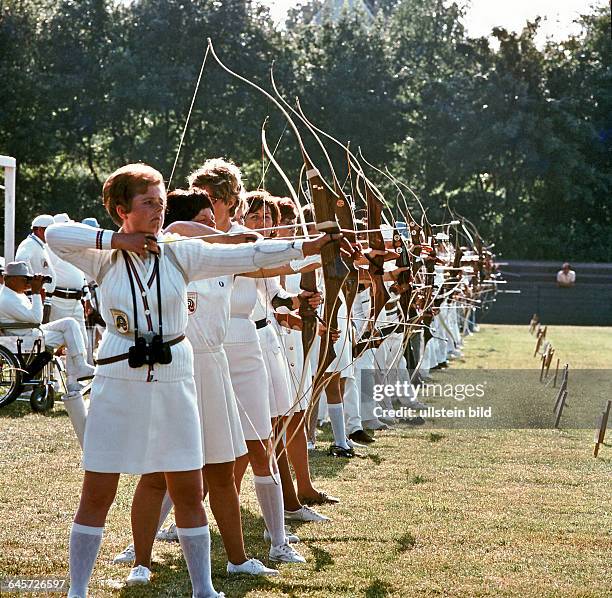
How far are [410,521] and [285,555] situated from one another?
1.18 meters

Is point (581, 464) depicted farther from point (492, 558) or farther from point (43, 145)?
point (43, 145)

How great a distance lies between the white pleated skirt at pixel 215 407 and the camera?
5180mm

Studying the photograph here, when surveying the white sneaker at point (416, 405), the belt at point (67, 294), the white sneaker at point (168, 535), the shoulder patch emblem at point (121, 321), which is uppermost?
the shoulder patch emblem at point (121, 321)

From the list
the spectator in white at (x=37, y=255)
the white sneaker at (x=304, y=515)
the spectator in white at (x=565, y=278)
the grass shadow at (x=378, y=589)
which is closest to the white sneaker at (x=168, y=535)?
the white sneaker at (x=304, y=515)

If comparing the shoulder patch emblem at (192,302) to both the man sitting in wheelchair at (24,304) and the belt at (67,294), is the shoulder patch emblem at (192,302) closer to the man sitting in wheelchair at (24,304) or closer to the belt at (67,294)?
the man sitting in wheelchair at (24,304)

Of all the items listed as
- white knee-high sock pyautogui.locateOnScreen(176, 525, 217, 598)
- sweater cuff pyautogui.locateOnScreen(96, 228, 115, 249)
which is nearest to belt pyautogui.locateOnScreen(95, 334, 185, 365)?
sweater cuff pyautogui.locateOnScreen(96, 228, 115, 249)

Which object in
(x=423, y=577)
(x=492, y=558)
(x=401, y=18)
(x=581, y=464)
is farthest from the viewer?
(x=401, y=18)

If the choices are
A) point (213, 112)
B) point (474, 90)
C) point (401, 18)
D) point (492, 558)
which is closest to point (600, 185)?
point (474, 90)

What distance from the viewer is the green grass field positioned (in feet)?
17.6

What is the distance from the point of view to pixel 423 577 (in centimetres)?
544

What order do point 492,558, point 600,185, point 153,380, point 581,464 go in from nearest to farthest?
point 153,380, point 492,558, point 581,464, point 600,185

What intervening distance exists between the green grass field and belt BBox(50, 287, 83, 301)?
8.58 ft

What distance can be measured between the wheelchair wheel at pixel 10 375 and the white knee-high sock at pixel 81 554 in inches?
287

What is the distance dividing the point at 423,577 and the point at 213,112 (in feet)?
115
